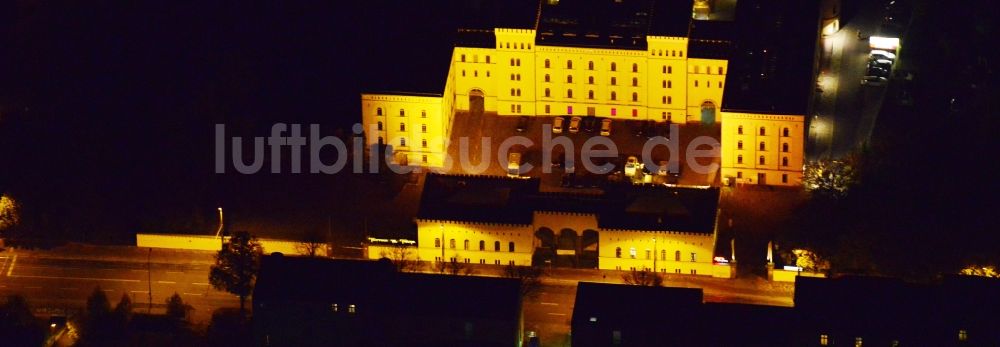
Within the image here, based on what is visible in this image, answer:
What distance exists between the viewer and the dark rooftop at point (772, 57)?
15412 centimetres

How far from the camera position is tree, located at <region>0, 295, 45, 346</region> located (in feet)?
445

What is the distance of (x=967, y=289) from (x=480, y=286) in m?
27.5

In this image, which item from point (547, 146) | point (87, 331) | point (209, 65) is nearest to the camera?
point (87, 331)

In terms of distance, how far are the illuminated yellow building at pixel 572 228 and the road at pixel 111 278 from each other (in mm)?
14258

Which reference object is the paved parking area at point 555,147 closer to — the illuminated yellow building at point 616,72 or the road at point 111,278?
the illuminated yellow building at point 616,72

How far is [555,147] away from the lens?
161m

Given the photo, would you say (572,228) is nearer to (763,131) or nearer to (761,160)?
(761,160)

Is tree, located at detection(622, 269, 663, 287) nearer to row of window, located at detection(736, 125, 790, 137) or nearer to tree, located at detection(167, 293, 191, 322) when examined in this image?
row of window, located at detection(736, 125, 790, 137)

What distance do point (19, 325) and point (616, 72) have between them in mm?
46154

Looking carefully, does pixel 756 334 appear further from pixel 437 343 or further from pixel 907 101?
pixel 907 101

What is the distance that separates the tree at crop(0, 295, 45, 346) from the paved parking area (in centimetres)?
3174

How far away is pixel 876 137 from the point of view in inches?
6339

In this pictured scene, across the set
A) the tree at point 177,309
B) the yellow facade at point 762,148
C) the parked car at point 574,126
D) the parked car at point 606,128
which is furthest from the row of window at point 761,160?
the tree at point 177,309

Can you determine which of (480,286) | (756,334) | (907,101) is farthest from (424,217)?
(907,101)
